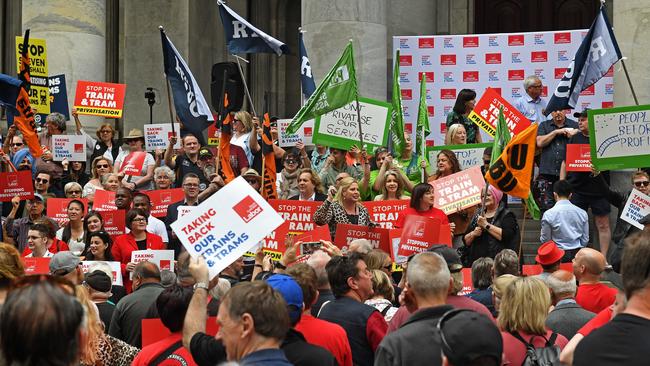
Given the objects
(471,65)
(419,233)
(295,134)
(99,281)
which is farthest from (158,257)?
(471,65)

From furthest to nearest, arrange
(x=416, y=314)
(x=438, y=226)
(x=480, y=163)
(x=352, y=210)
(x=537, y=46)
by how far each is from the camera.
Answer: (x=537, y=46) → (x=480, y=163) → (x=352, y=210) → (x=438, y=226) → (x=416, y=314)

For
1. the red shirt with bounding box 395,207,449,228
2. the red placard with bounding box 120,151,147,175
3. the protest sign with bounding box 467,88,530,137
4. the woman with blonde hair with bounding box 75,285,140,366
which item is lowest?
the woman with blonde hair with bounding box 75,285,140,366

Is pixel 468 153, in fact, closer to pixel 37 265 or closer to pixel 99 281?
pixel 37 265

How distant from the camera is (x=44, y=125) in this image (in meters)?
20.2

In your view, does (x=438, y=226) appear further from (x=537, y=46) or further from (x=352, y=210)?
(x=537, y=46)

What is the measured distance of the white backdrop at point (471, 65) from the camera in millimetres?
20391

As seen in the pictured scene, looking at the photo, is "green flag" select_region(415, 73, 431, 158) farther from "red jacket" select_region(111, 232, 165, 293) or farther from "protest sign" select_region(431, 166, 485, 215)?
"red jacket" select_region(111, 232, 165, 293)

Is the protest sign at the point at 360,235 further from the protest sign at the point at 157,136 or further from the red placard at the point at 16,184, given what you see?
the protest sign at the point at 157,136

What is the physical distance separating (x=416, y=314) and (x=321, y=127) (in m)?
10.2

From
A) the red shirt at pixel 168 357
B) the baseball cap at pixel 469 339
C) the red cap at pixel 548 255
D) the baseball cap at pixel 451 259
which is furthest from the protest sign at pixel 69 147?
the baseball cap at pixel 469 339

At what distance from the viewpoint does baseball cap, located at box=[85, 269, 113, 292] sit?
966cm

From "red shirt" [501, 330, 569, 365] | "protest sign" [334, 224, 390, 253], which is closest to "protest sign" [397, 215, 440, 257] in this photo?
"protest sign" [334, 224, 390, 253]

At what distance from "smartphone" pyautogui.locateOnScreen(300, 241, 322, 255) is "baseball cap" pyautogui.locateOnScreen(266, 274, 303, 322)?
4.90 meters

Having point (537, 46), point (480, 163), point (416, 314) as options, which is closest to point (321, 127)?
point (480, 163)
